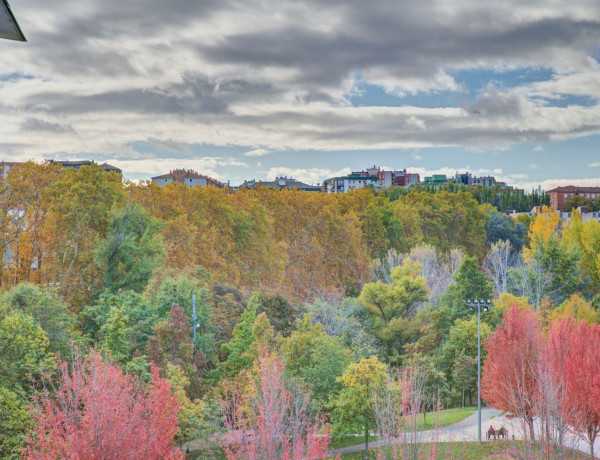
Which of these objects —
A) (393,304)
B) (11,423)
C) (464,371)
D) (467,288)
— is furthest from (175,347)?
(467,288)

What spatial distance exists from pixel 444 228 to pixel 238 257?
123 feet

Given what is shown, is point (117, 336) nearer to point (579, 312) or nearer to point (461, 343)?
point (461, 343)

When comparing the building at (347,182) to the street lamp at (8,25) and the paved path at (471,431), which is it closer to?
the paved path at (471,431)

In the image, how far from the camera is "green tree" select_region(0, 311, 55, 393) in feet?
77.2

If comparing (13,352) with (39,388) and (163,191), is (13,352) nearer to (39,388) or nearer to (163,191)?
(39,388)

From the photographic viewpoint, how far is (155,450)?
15.9 m

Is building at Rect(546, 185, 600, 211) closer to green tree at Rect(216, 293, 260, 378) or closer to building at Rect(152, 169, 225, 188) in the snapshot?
building at Rect(152, 169, 225, 188)

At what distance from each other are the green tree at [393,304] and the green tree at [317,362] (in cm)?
1082

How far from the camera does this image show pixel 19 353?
24.0 m

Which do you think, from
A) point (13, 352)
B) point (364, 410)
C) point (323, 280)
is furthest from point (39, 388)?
point (323, 280)

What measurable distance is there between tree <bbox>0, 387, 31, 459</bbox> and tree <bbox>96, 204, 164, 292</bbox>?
14.5m

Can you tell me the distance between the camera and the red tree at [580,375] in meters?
21.5

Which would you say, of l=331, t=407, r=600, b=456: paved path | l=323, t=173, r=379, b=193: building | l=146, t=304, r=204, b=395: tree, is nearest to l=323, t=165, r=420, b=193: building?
l=323, t=173, r=379, b=193: building

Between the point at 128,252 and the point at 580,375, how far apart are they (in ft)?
87.8
